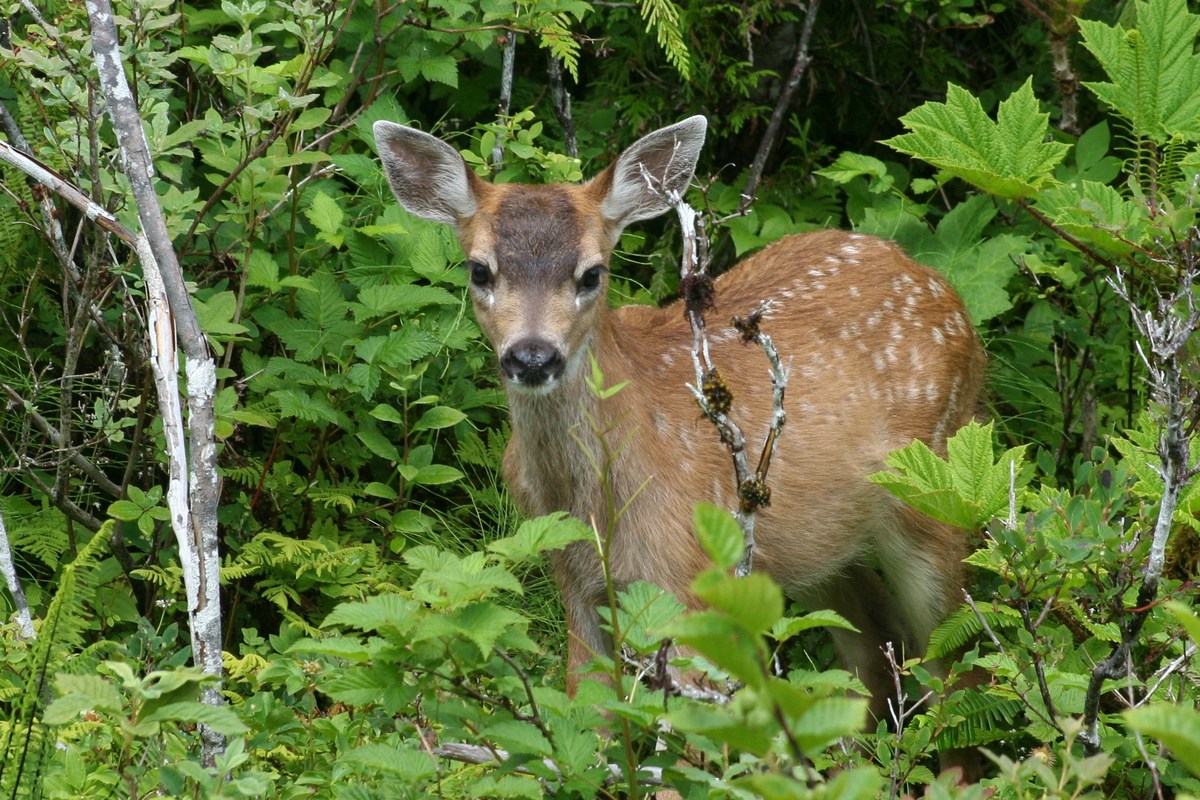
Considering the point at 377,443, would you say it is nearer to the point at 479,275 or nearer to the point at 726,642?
the point at 479,275

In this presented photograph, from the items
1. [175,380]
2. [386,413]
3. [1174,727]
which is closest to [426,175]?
[386,413]

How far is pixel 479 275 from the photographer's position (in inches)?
183

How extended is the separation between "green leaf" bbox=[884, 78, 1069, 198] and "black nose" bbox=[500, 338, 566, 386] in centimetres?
133

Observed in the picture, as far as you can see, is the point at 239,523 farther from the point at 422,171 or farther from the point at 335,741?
the point at 335,741

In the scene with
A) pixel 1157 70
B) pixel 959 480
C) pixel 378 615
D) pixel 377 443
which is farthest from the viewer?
pixel 377 443

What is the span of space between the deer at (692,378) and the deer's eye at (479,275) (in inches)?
0.4

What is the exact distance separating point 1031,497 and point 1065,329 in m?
1.82

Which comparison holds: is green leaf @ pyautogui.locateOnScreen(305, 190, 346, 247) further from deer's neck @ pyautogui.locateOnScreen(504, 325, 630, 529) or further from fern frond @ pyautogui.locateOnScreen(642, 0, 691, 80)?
→ fern frond @ pyautogui.locateOnScreen(642, 0, 691, 80)

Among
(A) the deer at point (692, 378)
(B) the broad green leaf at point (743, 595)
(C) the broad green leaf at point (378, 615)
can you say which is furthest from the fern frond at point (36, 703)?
(B) the broad green leaf at point (743, 595)

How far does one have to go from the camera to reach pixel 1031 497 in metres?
4.31

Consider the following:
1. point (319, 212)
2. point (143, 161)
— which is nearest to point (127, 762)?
point (143, 161)

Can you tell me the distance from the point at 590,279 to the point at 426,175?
780mm

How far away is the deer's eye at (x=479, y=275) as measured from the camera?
4617 millimetres

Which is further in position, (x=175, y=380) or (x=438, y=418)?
(x=438, y=418)
